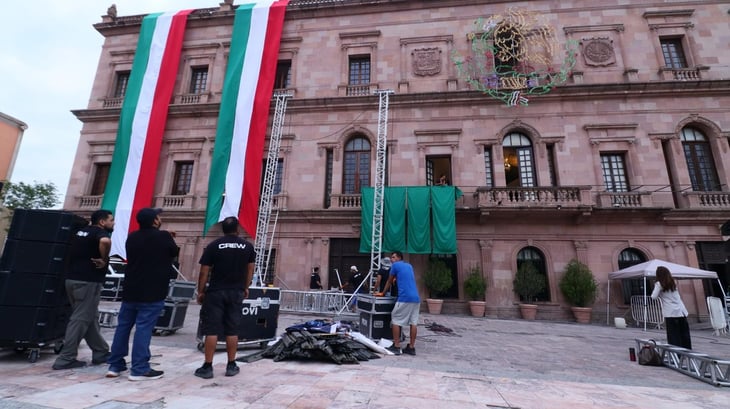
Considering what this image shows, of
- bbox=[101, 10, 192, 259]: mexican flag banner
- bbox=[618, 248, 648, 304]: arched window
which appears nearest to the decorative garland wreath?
bbox=[618, 248, 648, 304]: arched window

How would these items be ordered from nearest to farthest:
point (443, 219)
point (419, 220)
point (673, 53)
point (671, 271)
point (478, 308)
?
1. point (671, 271)
2. point (478, 308)
3. point (443, 219)
4. point (419, 220)
5. point (673, 53)

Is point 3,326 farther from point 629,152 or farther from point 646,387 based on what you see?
point 629,152

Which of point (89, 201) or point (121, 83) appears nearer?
point (89, 201)

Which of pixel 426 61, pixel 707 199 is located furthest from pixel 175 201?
pixel 707 199

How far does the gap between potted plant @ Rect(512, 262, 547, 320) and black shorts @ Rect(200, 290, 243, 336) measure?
12189mm

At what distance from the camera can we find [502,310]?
44.2 ft

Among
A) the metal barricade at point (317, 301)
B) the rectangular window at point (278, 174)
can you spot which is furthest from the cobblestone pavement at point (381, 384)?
the rectangular window at point (278, 174)

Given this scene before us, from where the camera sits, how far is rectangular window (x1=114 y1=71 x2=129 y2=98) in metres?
19.6

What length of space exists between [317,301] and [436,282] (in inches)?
202

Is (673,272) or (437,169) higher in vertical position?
(437,169)

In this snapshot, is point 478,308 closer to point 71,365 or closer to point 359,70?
point 71,365

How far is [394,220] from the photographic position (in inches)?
569

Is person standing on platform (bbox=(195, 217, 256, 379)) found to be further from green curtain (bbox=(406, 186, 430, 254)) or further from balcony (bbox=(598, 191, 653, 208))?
balcony (bbox=(598, 191, 653, 208))

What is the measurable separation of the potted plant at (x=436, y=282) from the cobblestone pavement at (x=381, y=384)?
665 cm
